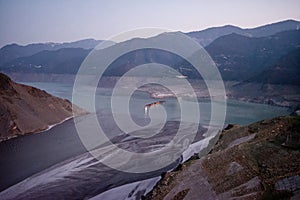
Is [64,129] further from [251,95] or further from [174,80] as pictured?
[174,80]

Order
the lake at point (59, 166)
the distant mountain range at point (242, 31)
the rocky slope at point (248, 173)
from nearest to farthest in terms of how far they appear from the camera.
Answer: the rocky slope at point (248, 173)
the lake at point (59, 166)
the distant mountain range at point (242, 31)

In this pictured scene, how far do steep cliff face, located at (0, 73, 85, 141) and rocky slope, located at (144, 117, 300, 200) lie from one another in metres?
17.9

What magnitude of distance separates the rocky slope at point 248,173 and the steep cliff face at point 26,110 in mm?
17888

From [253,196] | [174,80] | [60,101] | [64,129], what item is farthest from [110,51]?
[253,196]

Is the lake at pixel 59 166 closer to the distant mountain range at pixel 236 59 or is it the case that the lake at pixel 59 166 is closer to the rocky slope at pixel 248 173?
the rocky slope at pixel 248 173

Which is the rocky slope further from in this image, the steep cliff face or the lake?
the steep cliff face

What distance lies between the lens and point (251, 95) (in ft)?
199

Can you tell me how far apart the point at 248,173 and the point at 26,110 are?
25417 millimetres

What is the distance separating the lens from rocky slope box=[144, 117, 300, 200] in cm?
973

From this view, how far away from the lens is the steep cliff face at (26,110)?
87.6ft

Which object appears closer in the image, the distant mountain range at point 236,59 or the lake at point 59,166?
the lake at point 59,166

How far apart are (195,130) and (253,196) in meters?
21.0

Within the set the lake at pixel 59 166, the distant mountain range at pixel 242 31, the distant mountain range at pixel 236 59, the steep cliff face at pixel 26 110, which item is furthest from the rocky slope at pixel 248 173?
the distant mountain range at pixel 242 31

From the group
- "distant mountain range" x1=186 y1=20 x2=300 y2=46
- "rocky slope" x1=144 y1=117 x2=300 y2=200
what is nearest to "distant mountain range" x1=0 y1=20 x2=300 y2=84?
"distant mountain range" x1=186 y1=20 x2=300 y2=46
